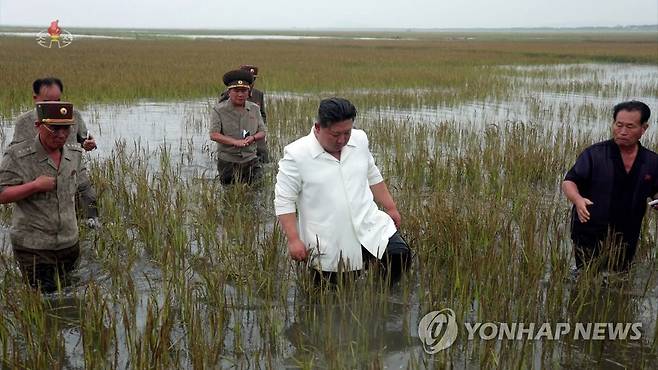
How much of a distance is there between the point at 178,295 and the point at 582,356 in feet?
7.70

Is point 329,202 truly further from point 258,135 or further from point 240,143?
point 258,135

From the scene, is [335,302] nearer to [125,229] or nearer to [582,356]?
[582,356]

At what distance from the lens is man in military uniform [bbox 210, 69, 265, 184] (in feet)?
18.2

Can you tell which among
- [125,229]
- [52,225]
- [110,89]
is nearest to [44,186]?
[52,225]

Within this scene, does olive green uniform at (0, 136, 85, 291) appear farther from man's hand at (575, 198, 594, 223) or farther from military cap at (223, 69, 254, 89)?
man's hand at (575, 198, 594, 223)

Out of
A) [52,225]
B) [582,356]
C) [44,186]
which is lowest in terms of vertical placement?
[582,356]

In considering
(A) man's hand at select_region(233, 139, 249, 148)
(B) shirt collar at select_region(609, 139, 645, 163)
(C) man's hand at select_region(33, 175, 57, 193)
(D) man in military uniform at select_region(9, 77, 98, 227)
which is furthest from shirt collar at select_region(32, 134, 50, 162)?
(B) shirt collar at select_region(609, 139, 645, 163)

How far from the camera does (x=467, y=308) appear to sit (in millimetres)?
3336

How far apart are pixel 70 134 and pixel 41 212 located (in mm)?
1401

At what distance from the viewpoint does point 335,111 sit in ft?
9.37

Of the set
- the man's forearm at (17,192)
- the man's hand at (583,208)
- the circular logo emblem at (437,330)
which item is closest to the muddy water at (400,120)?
the circular logo emblem at (437,330)

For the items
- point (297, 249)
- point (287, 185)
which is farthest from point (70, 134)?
point (297, 249)

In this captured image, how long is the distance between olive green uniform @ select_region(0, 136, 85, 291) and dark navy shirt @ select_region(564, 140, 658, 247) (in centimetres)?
315

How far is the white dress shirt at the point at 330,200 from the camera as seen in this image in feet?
10.1
